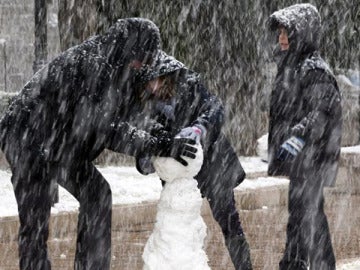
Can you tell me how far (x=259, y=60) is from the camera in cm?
1719

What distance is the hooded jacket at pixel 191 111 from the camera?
692cm

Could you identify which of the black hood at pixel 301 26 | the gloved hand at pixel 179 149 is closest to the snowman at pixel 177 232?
the gloved hand at pixel 179 149

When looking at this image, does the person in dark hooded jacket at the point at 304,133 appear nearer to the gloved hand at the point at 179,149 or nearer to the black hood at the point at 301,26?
the black hood at the point at 301,26

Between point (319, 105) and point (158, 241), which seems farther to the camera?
point (319, 105)

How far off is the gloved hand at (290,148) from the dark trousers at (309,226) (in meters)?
0.31

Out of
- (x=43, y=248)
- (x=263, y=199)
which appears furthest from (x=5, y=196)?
(x=43, y=248)

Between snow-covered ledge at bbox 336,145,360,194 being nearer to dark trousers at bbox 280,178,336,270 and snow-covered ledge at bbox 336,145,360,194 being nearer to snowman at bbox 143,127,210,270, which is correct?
dark trousers at bbox 280,178,336,270

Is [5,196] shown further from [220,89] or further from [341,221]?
[220,89]

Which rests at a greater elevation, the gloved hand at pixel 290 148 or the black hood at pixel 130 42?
the black hood at pixel 130 42

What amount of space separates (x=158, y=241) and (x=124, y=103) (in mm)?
1237

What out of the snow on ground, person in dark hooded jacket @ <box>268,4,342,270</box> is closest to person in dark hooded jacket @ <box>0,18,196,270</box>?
person in dark hooded jacket @ <box>268,4,342,270</box>

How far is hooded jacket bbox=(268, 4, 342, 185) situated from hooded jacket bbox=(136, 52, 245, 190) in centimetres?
49

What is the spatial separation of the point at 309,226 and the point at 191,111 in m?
1.20

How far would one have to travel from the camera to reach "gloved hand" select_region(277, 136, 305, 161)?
7281 millimetres
